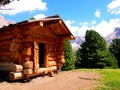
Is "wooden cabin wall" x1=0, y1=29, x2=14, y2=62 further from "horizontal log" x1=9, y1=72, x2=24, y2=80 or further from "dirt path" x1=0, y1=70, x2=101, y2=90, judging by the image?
"dirt path" x1=0, y1=70, x2=101, y2=90

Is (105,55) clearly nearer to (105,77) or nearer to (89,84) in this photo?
(105,77)

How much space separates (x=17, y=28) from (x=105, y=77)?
287 inches

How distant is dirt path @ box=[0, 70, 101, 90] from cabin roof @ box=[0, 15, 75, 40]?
3.62 metres

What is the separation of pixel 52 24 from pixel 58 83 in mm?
4069

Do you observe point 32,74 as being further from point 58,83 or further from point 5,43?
point 5,43

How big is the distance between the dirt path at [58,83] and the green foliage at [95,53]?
23.6 m

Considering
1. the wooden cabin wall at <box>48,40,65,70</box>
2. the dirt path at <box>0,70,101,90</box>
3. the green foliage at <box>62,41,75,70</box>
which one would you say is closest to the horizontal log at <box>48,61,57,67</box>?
the wooden cabin wall at <box>48,40,65,70</box>

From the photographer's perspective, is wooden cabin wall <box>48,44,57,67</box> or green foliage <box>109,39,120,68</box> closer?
wooden cabin wall <box>48,44,57,67</box>

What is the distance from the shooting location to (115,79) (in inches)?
614

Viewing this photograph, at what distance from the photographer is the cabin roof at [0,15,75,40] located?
1395 centimetres

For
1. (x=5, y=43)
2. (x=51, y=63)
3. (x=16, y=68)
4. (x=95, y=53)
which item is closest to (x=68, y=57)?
(x=95, y=53)

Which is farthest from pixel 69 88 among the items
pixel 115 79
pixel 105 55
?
pixel 105 55

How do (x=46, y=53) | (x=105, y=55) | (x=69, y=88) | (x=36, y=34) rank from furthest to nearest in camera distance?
1. (x=105, y=55)
2. (x=46, y=53)
3. (x=36, y=34)
4. (x=69, y=88)

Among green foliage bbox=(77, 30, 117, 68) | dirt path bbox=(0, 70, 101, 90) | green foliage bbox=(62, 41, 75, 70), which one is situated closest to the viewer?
dirt path bbox=(0, 70, 101, 90)
